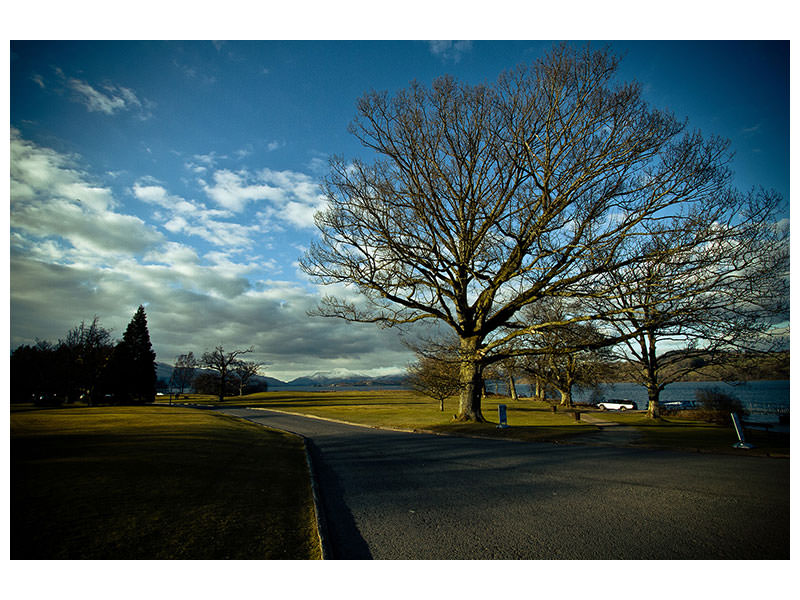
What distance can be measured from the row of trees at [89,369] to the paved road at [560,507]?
54.3m

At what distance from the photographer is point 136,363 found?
191 feet

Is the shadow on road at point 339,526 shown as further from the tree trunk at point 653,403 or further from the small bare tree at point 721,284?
the tree trunk at point 653,403

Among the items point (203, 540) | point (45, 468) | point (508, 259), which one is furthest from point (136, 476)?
point (508, 259)

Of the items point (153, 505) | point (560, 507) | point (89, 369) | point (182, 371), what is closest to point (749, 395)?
point (560, 507)

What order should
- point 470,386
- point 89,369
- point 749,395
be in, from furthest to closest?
point 749,395, point 89,369, point 470,386

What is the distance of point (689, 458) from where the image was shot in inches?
359

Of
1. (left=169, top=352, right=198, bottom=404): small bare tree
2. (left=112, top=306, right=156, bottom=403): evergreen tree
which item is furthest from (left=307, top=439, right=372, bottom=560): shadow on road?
(left=169, top=352, right=198, bottom=404): small bare tree

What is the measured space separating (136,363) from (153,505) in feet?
216

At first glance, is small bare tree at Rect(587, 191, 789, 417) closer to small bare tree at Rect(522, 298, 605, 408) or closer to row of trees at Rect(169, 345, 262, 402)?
small bare tree at Rect(522, 298, 605, 408)

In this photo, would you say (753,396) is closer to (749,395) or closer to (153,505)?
(749,395)

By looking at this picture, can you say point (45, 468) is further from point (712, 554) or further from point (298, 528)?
point (712, 554)

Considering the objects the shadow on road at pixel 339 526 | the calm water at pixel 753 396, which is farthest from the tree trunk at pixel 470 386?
the calm water at pixel 753 396

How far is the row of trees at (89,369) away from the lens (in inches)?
1849

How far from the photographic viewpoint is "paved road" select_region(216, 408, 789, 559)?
4.09 m
